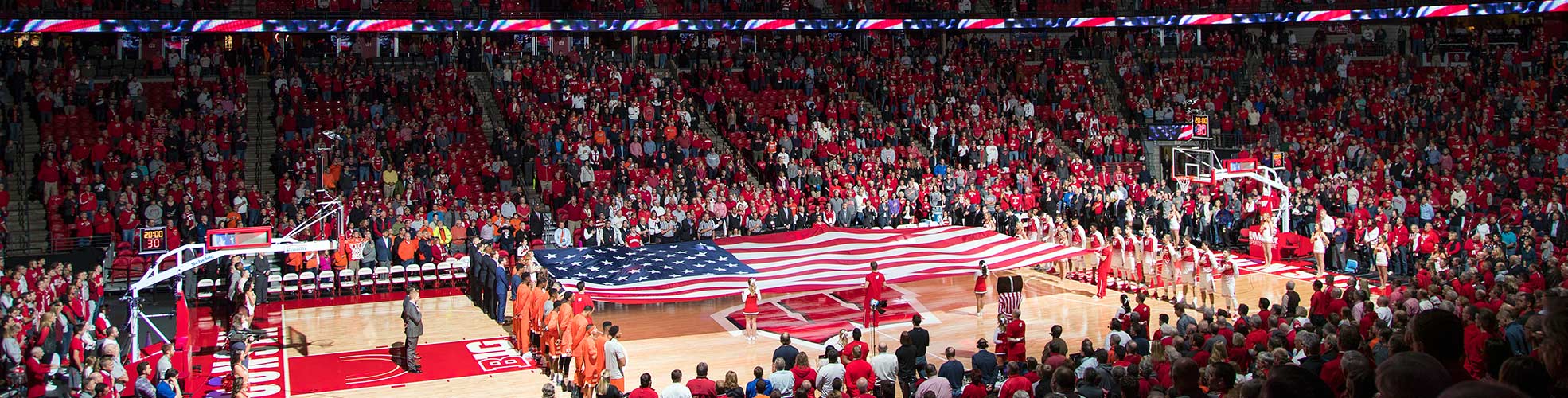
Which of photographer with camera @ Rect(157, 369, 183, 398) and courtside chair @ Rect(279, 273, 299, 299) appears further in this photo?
courtside chair @ Rect(279, 273, 299, 299)

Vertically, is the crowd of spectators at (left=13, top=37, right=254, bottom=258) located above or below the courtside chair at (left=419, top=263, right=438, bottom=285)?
above

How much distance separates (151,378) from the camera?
50.3 ft

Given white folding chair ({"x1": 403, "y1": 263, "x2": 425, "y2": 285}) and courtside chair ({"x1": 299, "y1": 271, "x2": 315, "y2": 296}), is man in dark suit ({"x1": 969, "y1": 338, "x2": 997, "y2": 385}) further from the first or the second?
courtside chair ({"x1": 299, "y1": 271, "x2": 315, "y2": 296})

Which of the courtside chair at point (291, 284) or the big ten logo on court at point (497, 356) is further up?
the courtside chair at point (291, 284)

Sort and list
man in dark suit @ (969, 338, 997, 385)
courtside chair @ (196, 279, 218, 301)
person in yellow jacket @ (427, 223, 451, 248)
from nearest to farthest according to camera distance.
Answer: man in dark suit @ (969, 338, 997, 385) < courtside chair @ (196, 279, 218, 301) < person in yellow jacket @ (427, 223, 451, 248)

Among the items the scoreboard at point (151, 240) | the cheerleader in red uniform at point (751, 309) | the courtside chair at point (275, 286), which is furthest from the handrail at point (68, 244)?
the cheerleader in red uniform at point (751, 309)

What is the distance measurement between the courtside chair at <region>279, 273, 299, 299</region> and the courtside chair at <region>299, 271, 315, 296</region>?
85 mm

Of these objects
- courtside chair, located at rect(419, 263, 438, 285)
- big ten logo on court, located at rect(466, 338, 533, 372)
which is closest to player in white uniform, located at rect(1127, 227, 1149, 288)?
big ten logo on court, located at rect(466, 338, 533, 372)

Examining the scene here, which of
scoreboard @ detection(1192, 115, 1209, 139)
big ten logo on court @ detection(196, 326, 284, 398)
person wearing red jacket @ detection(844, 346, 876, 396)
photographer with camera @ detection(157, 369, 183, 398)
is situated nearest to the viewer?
person wearing red jacket @ detection(844, 346, 876, 396)

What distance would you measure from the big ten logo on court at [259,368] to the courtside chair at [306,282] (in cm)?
298

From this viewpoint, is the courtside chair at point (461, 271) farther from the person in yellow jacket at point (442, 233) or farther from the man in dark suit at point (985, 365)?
the man in dark suit at point (985, 365)

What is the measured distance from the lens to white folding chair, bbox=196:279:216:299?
2439cm

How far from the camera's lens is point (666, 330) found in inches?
851

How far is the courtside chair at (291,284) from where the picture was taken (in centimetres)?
2495
